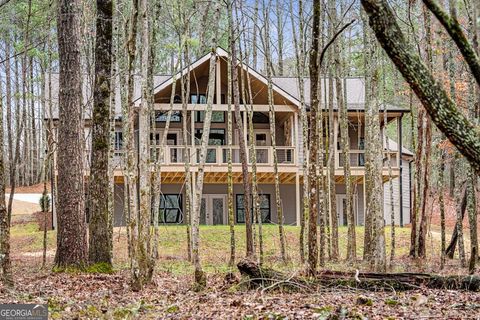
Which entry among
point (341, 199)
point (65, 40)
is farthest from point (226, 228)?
point (65, 40)

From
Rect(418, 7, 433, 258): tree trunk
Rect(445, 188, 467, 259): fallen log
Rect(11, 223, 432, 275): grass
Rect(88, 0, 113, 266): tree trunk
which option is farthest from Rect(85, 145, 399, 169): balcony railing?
Rect(88, 0, 113, 266): tree trunk

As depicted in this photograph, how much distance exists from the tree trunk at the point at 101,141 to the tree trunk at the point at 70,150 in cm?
43

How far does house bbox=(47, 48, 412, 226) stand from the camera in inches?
896

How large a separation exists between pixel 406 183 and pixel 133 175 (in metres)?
23.3

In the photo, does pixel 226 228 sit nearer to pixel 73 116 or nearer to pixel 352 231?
pixel 352 231

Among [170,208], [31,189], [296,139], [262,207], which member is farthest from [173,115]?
[31,189]

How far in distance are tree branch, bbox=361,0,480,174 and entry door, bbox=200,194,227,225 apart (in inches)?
839

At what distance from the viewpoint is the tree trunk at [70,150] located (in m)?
11.0

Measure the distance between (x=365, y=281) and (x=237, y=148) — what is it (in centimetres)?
1523

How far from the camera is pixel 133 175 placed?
840 centimetres

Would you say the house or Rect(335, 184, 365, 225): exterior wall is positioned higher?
the house

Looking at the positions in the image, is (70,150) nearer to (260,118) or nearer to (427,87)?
(427,87)

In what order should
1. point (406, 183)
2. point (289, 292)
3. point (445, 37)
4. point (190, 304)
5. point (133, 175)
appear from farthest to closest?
point (406, 183), point (445, 37), point (133, 175), point (289, 292), point (190, 304)

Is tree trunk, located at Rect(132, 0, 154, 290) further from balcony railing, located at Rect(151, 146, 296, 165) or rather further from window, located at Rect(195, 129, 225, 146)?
window, located at Rect(195, 129, 225, 146)
